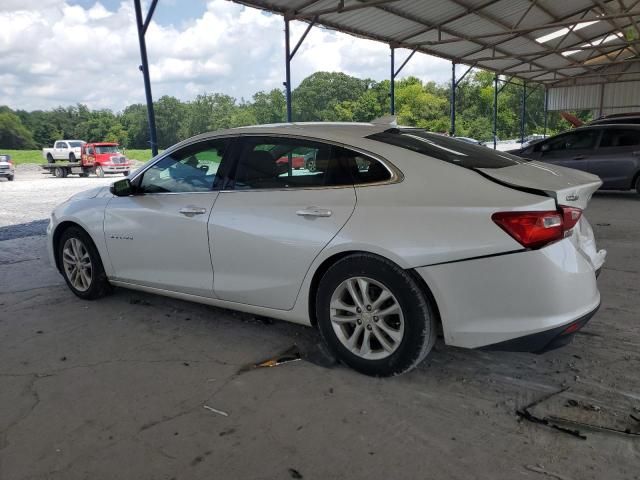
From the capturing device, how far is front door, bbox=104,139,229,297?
11.8 feet

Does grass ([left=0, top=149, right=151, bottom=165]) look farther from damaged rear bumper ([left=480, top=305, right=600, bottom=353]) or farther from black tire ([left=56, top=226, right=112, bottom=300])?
damaged rear bumper ([left=480, top=305, right=600, bottom=353])

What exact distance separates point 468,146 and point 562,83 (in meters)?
36.4

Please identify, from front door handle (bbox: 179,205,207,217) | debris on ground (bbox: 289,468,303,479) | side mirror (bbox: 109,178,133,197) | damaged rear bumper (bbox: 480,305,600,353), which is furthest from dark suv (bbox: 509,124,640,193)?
debris on ground (bbox: 289,468,303,479)

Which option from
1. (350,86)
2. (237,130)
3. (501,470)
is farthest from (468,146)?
(350,86)

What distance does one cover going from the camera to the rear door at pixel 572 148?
33.6 feet

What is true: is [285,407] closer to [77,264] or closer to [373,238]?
[373,238]

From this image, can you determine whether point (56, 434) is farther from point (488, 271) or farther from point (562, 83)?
point (562, 83)

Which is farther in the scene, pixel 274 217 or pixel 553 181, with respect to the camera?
pixel 274 217

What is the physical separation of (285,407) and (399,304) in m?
0.83

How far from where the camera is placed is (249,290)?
336 centimetres

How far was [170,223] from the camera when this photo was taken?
3703 mm

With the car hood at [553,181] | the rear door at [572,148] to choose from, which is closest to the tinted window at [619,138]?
the rear door at [572,148]

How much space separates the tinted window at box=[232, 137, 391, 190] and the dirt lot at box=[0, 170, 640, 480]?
1.14 m

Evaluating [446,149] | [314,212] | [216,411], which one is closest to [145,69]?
[314,212]
